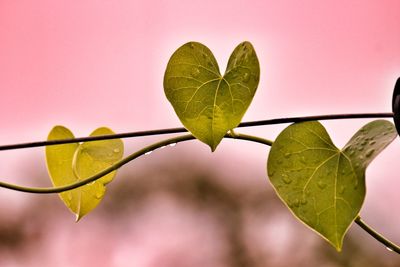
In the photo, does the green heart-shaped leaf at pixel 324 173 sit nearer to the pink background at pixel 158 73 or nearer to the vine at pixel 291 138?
the vine at pixel 291 138

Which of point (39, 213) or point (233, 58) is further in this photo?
point (39, 213)

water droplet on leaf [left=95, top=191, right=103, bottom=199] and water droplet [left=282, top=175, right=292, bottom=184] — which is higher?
water droplet [left=282, top=175, right=292, bottom=184]

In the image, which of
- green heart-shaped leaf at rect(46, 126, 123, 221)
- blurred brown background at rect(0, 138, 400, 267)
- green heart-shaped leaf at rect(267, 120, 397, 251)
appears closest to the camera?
green heart-shaped leaf at rect(267, 120, 397, 251)

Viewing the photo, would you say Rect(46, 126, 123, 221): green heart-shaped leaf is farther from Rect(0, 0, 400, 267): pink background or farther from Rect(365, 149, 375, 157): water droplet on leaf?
Rect(0, 0, 400, 267): pink background

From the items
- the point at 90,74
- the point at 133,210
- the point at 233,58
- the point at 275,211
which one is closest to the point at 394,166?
the point at 275,211

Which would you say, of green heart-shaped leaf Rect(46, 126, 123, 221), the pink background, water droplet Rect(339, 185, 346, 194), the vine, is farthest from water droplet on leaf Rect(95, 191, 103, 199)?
the pink background

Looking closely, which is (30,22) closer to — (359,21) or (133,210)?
(133,210)
